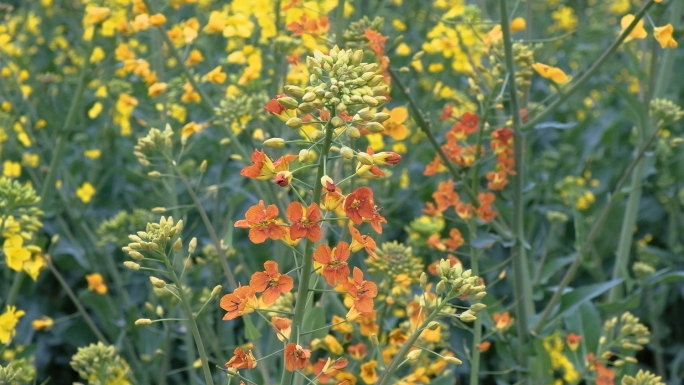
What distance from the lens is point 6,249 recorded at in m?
2.50

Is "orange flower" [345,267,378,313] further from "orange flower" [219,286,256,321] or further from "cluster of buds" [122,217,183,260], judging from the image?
"cluster of buds" [122,217,183,260]

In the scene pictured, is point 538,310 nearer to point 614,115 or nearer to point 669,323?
point 669,323

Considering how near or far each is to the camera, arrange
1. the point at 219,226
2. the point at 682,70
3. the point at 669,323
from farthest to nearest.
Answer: the point at 682,70
the point at 669,323
the point at 219,226

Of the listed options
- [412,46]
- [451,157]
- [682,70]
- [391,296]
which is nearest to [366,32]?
[451,157]

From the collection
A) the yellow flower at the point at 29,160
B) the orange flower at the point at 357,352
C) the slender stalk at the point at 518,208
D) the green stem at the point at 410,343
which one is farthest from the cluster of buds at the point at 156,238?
the yellow flower at the point at 29,160

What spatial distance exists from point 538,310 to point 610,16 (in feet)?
18.2

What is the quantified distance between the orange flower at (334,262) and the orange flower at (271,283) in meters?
0.09

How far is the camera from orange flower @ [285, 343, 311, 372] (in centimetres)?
166

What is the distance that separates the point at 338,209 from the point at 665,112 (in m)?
1.21

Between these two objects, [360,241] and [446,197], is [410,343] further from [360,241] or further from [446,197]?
[446,197]

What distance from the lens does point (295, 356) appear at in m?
1.68

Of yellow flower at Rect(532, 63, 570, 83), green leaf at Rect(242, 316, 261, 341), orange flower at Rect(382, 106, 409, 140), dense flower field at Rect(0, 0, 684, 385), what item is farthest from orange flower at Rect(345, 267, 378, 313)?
yellow flower at Rect(532, 63, 570, 83)

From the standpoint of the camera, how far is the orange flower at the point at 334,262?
1669 millimetres

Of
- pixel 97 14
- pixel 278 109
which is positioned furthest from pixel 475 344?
pixel 97 14
